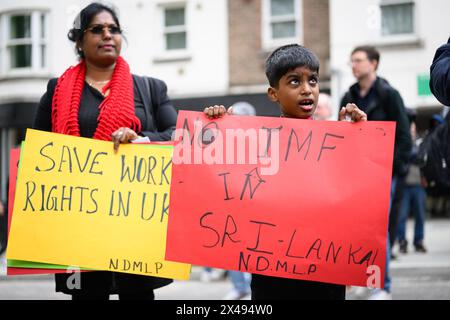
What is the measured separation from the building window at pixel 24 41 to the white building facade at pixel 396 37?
24.7 ft

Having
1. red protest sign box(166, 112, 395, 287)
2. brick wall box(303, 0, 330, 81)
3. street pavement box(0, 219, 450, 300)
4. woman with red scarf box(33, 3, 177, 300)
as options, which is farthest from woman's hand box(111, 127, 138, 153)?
brick wall box(303, 0, 330, 81)

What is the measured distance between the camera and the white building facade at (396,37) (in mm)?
14289

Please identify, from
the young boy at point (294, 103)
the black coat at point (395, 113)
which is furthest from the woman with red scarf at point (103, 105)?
the black coat at point (395, 113)

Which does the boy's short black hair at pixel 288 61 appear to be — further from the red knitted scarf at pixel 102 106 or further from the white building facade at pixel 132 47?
the white building facade at pixel 132 47

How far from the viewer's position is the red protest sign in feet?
8.70

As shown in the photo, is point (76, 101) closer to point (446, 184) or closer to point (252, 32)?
point (446, 184)

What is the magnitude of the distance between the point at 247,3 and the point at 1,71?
678cm

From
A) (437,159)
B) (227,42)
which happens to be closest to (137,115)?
(437,159)

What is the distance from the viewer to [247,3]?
Answer: 1567 cm

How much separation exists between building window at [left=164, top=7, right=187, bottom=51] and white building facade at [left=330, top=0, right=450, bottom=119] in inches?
147

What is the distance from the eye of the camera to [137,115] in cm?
320

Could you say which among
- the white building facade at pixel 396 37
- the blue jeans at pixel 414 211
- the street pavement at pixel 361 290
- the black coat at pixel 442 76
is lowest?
the street pavement at pixel 361 290

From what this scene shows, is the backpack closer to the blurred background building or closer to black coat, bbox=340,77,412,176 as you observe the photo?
black coat, bbox=340,77,412,176

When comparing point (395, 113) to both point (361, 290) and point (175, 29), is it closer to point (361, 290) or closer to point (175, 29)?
point (361, 290)
